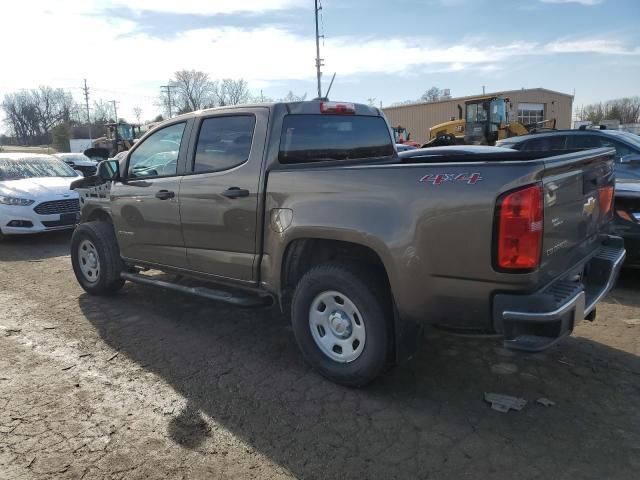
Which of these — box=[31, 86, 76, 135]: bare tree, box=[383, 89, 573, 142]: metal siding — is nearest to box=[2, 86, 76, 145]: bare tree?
box=[31, 86, 76, 135]: bare tree

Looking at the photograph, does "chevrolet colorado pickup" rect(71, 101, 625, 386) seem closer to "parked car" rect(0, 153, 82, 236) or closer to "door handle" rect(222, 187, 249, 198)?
"door handle" rect(222, 187, 249, 198)

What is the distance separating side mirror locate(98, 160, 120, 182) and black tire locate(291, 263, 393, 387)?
2758 millimetres

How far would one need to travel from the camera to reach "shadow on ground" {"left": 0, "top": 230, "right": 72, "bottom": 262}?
850 cm

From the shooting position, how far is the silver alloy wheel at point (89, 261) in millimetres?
5828

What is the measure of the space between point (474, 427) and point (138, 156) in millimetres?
4022

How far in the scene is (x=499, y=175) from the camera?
2.70m

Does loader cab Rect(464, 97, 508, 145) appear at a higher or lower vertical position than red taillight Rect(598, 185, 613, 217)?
higher

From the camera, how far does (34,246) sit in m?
9.39

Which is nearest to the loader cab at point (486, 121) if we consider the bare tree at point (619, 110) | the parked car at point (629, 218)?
the parked car at point (629, 218)

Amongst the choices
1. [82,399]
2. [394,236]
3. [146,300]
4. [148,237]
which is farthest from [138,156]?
[394,236]

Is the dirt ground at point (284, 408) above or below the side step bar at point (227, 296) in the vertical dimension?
below

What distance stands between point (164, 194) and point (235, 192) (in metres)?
1.00

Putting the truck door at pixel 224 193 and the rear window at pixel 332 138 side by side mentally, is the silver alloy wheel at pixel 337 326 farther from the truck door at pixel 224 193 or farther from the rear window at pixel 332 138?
the rear window at pixel 332 138

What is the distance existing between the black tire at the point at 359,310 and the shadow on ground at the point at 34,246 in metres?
6.31
